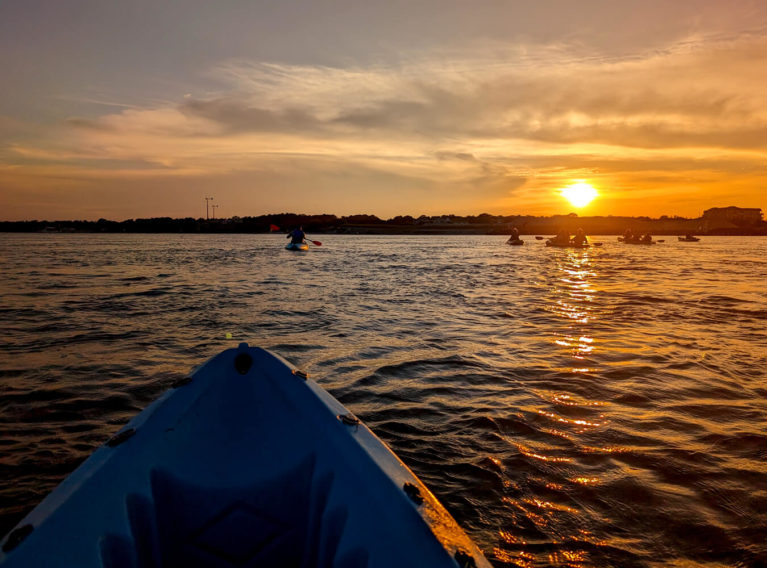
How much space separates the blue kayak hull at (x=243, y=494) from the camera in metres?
2.14

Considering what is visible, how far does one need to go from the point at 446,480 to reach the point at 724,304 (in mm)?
16310

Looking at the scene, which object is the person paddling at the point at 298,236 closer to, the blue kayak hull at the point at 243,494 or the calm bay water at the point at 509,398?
the calm bay water at the point at 509,398

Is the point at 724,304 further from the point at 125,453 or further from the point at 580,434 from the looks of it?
the point at 125,453

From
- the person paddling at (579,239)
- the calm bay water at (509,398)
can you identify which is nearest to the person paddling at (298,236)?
the calm bay water at (509,398)

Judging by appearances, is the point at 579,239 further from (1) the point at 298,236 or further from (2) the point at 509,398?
(2) the point at 509,398

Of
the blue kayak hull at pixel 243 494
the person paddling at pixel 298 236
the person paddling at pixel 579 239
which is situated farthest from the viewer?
the person paddling at pixel 579 239

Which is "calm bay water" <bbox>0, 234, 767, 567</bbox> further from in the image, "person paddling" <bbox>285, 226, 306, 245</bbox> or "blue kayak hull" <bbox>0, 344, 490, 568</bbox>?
"person paddling" <bbox>285, 226, 306, 245</bbox>

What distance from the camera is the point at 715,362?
8.55 meters

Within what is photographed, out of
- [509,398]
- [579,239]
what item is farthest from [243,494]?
[579,239]

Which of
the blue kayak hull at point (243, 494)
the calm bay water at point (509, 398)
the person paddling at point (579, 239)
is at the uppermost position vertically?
the person paddling at point (579, 239)

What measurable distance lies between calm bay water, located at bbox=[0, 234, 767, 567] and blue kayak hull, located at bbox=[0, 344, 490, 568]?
162 cm

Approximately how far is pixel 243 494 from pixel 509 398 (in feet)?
15.6

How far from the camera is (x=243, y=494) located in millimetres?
2871

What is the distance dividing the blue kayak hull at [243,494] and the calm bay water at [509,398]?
1.62 meters
